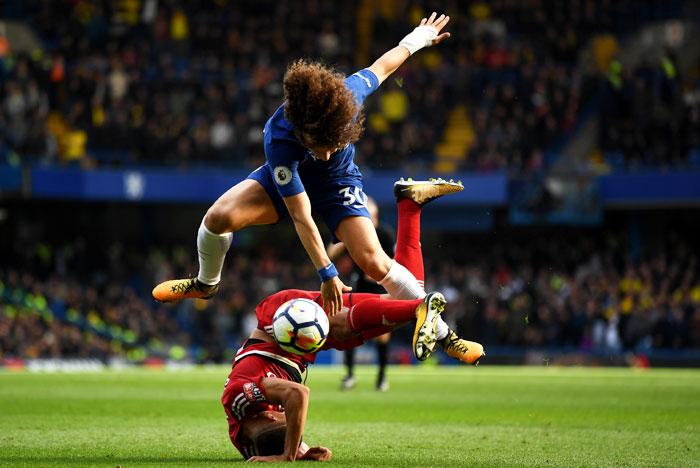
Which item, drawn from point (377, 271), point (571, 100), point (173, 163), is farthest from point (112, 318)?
point (377, 271)

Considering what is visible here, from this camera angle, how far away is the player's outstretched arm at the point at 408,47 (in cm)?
916

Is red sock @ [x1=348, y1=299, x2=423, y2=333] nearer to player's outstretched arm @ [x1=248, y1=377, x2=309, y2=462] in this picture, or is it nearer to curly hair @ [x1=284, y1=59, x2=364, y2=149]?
player's outstretched arm @ [x1=248, y1=377, x2=309, y2=462]

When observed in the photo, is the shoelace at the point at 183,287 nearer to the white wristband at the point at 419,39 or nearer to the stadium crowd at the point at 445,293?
the white wristband at the point at 419,39

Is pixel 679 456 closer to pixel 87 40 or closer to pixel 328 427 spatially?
pixel 328 427

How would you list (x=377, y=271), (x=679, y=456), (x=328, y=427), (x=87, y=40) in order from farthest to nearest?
(x=87, y=40), (x=328, y=427), (x=377, y=271), (x=679, y=456)

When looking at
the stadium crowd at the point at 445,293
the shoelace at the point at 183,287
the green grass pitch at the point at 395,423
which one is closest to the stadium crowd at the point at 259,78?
the stadium crowd at the point at 445,293

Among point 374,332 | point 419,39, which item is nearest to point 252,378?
point 374,332

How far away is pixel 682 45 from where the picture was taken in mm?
30969

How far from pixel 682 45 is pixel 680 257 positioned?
6.09m

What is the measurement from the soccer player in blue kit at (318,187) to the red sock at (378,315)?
15 centimetres

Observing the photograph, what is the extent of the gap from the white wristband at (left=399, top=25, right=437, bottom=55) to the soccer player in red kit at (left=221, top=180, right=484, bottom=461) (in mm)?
2125

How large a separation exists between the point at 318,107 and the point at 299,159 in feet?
1.68

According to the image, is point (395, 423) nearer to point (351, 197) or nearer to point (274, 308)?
point (351, 197)

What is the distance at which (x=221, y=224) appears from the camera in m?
9.03
